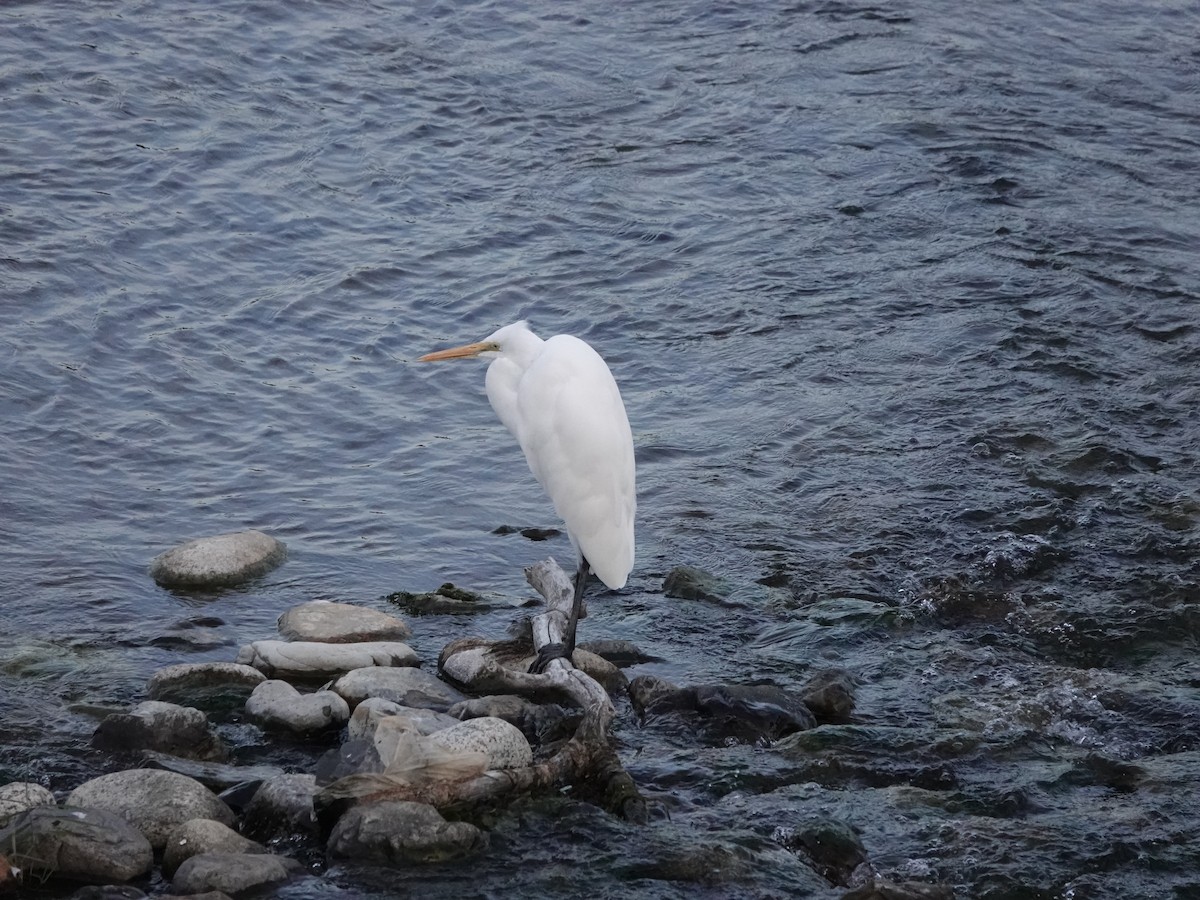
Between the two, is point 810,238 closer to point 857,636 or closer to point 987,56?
point 987,56

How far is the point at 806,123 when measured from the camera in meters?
11.7

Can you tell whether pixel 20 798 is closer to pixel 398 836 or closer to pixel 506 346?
pixel 398 836

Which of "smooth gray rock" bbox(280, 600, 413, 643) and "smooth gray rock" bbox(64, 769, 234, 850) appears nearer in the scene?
"smooth gray rock" bbox(64, 769, 234, 850)

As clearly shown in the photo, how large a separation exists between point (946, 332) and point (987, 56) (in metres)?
4.88

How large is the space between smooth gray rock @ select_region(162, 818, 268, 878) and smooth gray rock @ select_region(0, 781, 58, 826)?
0.39 m

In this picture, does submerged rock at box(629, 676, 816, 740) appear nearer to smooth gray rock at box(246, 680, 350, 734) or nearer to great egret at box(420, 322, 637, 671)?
great egret at box(420, 322, 637, 671)

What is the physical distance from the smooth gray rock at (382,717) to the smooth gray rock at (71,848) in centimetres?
80

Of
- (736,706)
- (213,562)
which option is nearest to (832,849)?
(736,706)

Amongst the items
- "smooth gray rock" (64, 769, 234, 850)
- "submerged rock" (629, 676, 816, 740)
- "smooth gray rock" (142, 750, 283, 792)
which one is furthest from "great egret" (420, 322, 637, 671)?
"smooth gray rock" (64, 769, 234, 850)

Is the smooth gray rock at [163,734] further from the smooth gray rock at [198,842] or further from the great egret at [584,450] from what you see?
the great egret at [584,450]

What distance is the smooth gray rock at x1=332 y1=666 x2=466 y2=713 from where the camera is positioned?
5.25 meters

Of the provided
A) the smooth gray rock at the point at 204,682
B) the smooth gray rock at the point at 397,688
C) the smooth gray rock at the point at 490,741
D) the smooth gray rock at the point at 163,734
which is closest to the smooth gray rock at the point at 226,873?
the smooth gray rock at the point at 490,741

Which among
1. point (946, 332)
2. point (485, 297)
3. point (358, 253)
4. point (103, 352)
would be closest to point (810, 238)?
point (946, 332)

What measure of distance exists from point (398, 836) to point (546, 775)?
59cm
